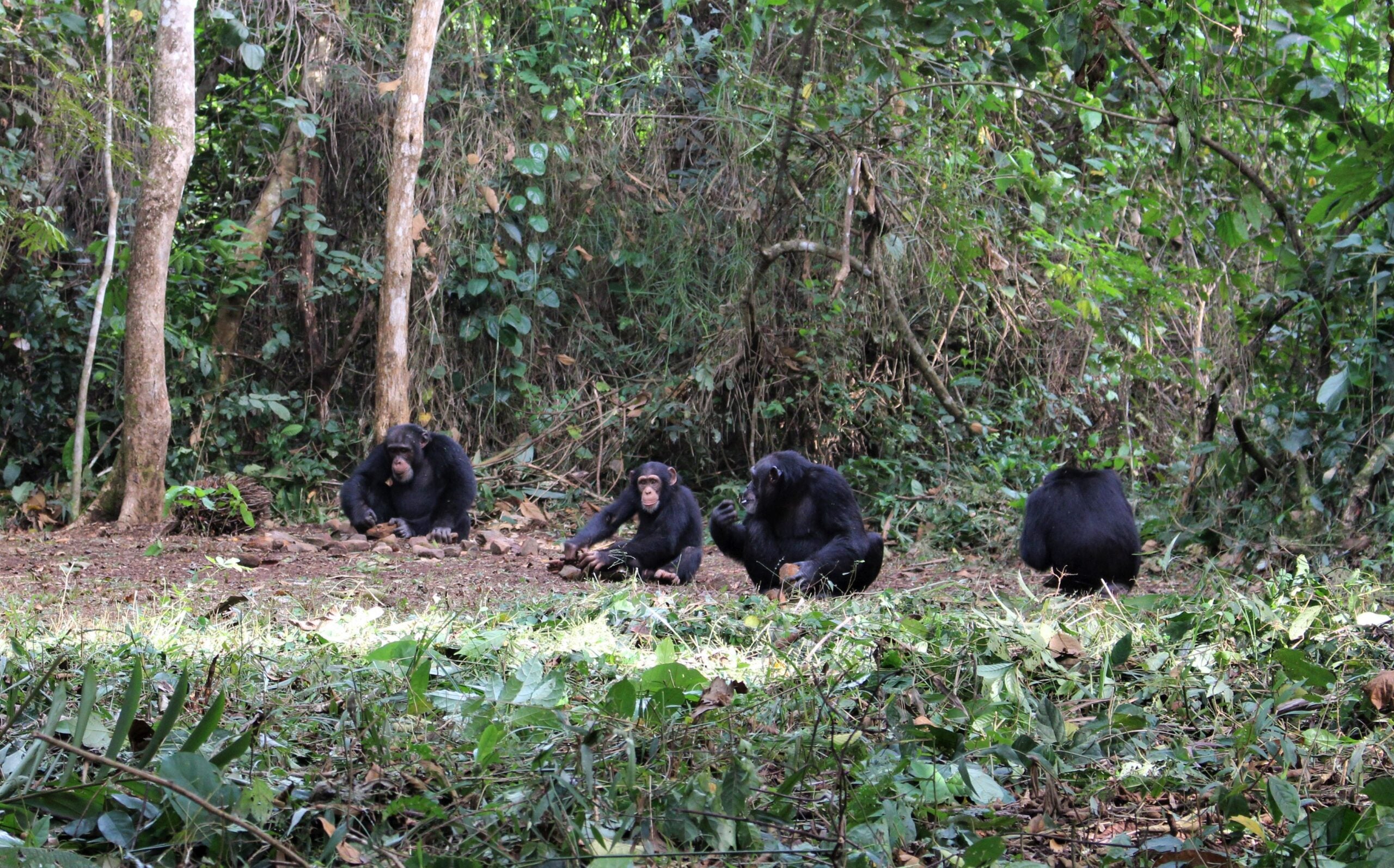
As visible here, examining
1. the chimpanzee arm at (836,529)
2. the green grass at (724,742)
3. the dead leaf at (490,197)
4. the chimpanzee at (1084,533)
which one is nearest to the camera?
the green grass at (724,742)

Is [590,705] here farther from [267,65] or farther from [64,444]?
[267,65]

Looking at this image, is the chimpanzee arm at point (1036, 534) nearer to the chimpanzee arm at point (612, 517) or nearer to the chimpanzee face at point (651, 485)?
the chimpanzee face at point (651, 485)

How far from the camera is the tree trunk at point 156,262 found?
813 cm

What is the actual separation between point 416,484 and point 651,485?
259 centimetres

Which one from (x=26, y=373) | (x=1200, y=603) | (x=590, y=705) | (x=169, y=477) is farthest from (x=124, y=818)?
(x=26, y=373)

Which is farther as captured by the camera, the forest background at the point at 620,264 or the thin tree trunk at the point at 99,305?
the forest background at the point at 620,264

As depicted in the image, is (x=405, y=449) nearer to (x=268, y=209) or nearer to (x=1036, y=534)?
(x=268, y=209)

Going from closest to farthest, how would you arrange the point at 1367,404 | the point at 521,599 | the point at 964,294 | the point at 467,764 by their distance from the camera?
1. the point at 467,764
2. the point at 521,599
3. the point at 1367,404
4. the point at 964,294

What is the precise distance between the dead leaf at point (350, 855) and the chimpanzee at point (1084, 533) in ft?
15.2

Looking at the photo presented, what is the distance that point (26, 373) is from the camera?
34.3 feet

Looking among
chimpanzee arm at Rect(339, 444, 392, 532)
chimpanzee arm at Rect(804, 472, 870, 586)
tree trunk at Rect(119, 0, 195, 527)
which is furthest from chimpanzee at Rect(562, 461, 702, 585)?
tree trunk at Rect(119, 0, 195, 527)

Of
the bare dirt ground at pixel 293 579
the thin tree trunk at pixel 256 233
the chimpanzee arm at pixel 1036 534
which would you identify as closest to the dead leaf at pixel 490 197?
the thin tree trunk at pixel 256 233

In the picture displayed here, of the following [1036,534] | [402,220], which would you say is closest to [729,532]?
[1036,534]

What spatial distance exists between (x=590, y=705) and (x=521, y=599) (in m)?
2.62
